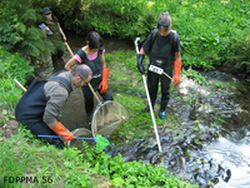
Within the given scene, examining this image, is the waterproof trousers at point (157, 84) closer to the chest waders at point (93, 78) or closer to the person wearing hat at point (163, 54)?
the person wearing hat at point (163, 54)

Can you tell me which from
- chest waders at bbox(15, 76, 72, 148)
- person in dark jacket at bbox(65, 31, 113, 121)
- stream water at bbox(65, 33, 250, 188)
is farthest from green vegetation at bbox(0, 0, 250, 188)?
person in dark jacket at bbox(65, 31, 113, 121)

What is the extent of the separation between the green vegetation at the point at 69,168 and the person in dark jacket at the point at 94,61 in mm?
1429

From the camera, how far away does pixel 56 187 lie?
177 inches

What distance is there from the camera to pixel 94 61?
6.80 meters

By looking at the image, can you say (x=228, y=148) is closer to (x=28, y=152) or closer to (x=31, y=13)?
(x=28, y=152)

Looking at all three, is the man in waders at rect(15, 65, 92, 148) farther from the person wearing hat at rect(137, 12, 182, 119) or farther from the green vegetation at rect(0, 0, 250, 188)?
the person wearing hat at rect(137, 12, 182, 119)

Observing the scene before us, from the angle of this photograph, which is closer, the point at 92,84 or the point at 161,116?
the point at 92,84

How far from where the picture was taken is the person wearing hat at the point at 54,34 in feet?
32.3

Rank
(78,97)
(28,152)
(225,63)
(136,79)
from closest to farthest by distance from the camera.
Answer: (28,152) → (78,97) → (136,79) → (225,63)

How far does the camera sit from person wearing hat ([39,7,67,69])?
9.85 metres

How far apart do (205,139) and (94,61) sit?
2.78 m

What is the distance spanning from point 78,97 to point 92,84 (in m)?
1.90

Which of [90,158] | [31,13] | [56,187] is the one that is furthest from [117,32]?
[56,187]

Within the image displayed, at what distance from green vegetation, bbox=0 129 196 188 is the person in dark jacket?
143 cm
